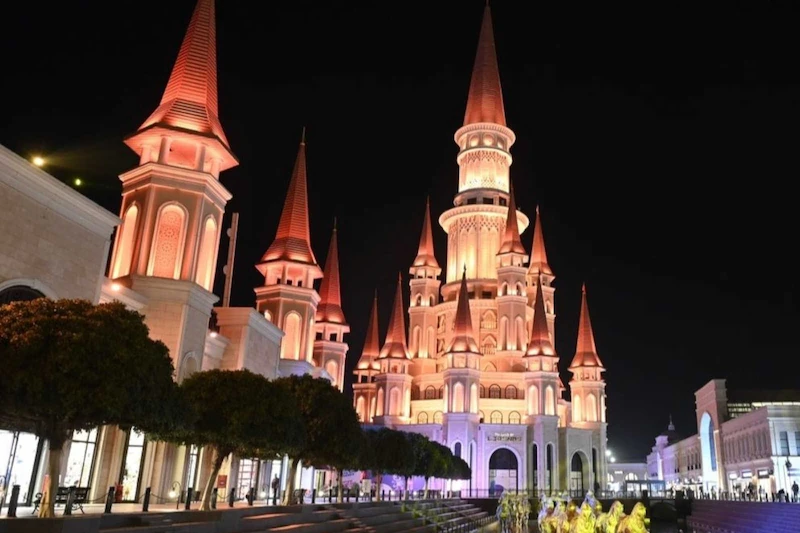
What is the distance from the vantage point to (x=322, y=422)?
29.1 metres

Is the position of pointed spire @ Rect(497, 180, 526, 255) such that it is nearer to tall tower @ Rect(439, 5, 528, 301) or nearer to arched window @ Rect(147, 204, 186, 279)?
tall tower @ Rect(439, 5, 528, 301)

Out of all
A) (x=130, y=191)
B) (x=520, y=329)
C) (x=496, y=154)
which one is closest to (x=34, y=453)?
(x=130, y=191)

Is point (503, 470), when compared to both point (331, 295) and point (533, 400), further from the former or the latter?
point (331, 295)

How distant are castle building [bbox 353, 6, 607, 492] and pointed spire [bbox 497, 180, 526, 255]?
166 mm

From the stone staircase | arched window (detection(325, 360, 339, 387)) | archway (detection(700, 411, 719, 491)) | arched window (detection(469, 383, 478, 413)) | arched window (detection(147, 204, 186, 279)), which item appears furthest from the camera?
archway (detection(700, 411, 719, 491))

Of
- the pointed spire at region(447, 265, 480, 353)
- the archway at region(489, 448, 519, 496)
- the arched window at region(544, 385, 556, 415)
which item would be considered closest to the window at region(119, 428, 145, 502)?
the pointed spire at region(447, 265, 480, 353)

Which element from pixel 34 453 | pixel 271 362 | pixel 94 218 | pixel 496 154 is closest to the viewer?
pixel 34 453

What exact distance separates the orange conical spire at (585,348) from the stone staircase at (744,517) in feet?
93.7

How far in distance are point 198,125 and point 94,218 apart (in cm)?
901

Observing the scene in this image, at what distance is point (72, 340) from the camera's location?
15547 millimetres

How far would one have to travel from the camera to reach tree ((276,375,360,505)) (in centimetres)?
2905

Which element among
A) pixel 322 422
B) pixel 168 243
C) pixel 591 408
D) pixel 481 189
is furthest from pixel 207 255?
pixel 591 408

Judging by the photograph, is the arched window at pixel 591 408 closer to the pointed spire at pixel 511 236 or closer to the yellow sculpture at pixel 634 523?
the pointed spire at pixel 511 236

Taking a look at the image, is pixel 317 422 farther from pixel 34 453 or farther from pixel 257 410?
pixel 34 453
